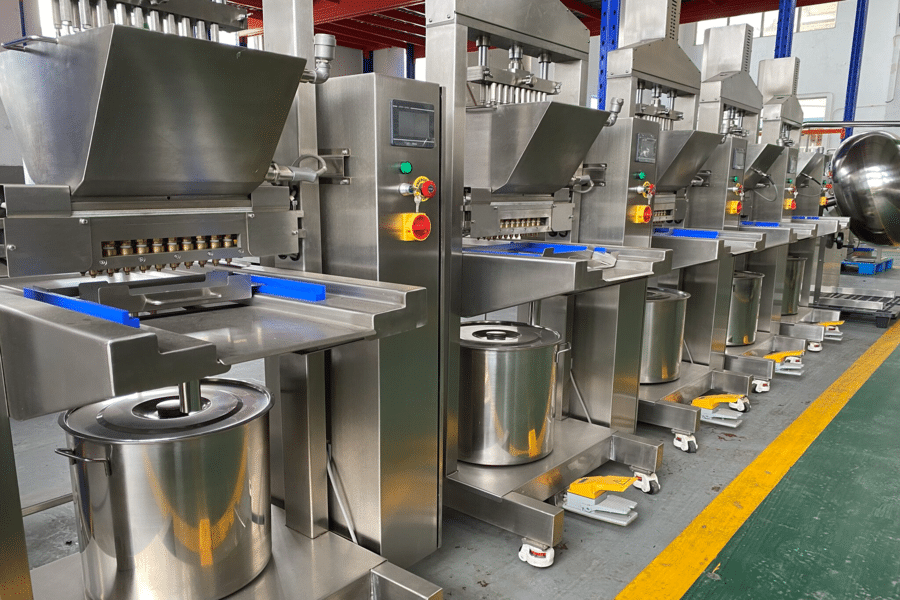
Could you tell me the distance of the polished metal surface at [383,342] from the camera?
1.79 m

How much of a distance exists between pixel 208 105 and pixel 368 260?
24.5 inches

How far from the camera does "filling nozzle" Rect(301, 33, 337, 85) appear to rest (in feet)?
5.54

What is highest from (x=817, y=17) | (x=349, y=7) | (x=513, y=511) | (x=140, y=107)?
(x=817, y=17)

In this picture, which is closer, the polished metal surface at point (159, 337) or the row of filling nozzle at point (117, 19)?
the polished metal surface at point (159, 337)

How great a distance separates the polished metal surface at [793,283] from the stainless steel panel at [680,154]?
7.68 feet

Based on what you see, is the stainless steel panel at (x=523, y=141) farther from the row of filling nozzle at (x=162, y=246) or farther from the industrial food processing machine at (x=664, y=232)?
the row of filling nozzle at (x=162, y=246)

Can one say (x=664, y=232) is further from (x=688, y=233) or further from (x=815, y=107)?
(x=815, y=107)

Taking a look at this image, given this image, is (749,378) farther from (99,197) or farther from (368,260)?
(99,197)

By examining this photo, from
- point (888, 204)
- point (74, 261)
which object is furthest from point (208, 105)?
point (888, 204)

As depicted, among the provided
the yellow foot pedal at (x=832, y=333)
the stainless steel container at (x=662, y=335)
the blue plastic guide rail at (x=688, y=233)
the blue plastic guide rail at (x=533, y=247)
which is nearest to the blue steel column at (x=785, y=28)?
the yellow foot pedal at (x=832, y=333)

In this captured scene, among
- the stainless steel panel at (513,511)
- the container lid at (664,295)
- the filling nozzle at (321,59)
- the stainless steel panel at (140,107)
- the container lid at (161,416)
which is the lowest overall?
the stainless steel panel at (513,511)

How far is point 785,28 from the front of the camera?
5891 mm

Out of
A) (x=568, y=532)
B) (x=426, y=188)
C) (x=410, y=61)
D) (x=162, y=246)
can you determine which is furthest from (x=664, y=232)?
(x=410, y=61)

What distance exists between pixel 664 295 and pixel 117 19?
9.64 ft
